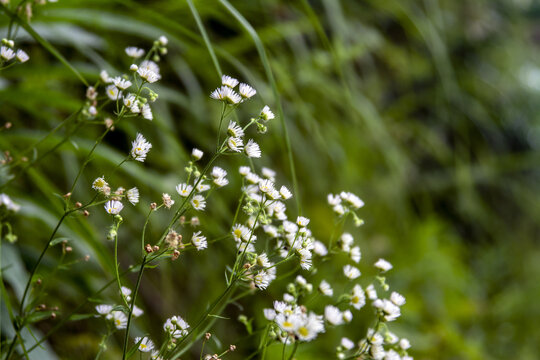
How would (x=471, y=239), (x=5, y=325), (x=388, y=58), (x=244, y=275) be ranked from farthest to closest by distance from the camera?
1. (x=471, y=239)
2. (x=388, y=58)
3. (x=5, y=325)
4. (x=244, y=275)

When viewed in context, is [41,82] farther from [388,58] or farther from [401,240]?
[388,58]

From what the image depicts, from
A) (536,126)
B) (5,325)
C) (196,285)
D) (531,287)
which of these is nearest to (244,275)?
(5,325)

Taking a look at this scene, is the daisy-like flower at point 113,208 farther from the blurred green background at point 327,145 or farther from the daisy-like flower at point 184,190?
the blurred green background at point 327,145

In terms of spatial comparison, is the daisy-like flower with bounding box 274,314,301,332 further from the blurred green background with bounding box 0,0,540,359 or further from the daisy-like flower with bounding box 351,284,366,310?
the blurred green background with bounding box 0,0,540,359

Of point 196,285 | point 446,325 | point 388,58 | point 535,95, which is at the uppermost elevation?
point 535,95

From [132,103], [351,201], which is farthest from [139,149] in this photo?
[351,201]

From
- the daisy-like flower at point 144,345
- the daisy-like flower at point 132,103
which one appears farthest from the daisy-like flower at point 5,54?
the daisy-like flower at point 144,345

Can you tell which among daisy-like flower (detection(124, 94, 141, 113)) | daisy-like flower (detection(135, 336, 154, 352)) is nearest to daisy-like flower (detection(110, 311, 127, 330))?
daisy-like flower (detection(135, 336, 154, 352))

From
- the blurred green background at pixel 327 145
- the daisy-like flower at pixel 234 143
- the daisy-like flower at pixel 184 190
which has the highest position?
the blurred green background at pixel 327 145

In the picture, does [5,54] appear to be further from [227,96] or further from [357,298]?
[357,298]
